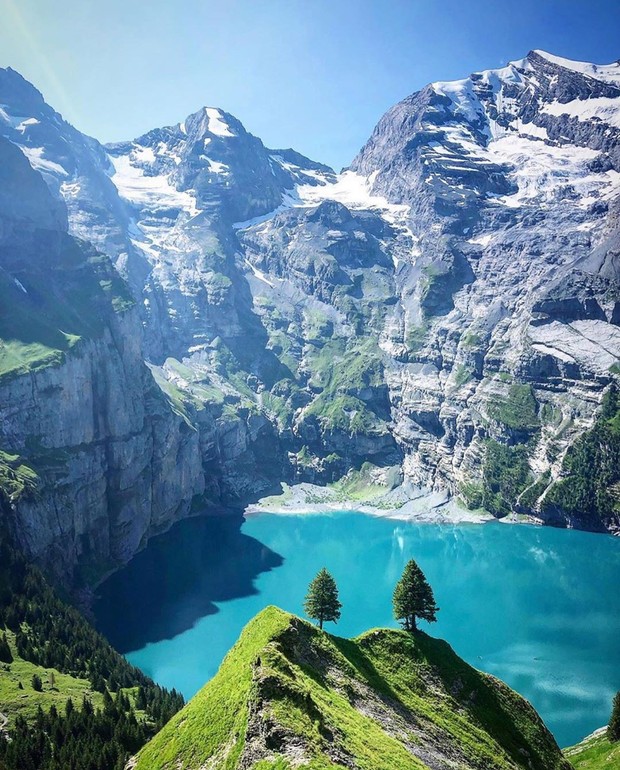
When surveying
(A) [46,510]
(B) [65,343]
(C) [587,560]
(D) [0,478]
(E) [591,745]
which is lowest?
(C) [587,560]

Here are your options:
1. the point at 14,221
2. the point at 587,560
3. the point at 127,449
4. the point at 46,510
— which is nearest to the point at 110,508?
the point at 127,449

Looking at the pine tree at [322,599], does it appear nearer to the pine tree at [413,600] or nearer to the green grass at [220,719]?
the pine tree at [413,600]

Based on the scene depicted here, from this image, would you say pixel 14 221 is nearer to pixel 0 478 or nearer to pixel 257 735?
pixel 0 478

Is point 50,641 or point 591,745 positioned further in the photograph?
point 50,641

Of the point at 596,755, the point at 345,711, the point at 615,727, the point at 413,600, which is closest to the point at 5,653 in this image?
the point at 413,600

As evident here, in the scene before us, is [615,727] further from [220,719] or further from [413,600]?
[220,719]

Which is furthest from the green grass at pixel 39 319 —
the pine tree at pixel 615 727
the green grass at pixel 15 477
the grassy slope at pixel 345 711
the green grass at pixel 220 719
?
the pine tree at pixel 615 727

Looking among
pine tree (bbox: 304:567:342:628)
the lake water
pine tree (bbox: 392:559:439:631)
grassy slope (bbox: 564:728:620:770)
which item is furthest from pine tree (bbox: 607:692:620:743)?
pine tree (bbox: 304:567:342:628)
